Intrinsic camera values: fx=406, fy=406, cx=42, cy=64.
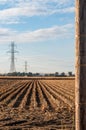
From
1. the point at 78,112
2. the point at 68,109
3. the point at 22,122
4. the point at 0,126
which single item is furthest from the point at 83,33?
the point at 68,109

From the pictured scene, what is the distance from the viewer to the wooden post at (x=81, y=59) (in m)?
4.99

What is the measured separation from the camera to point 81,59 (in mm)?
5008

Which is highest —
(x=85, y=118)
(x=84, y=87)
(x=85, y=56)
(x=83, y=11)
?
(x=83, y=11)

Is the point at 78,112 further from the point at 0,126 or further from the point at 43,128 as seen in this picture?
the point at 0,126

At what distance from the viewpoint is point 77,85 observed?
507 centimetres

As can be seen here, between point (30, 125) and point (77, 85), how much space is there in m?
7.77

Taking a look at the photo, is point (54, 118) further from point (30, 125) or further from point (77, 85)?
point (77, 85)

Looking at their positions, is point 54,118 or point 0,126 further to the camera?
point 54,118

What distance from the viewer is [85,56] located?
16.4ft

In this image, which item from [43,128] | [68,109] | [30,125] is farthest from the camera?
[68,109]

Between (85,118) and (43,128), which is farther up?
(85,118)

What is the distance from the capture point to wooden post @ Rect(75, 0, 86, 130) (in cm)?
499

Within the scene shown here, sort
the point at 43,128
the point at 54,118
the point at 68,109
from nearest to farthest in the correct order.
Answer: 1. the point at 43,128
2. the point at 54,118
3. the point at 68,109

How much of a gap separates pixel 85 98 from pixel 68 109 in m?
13.0
